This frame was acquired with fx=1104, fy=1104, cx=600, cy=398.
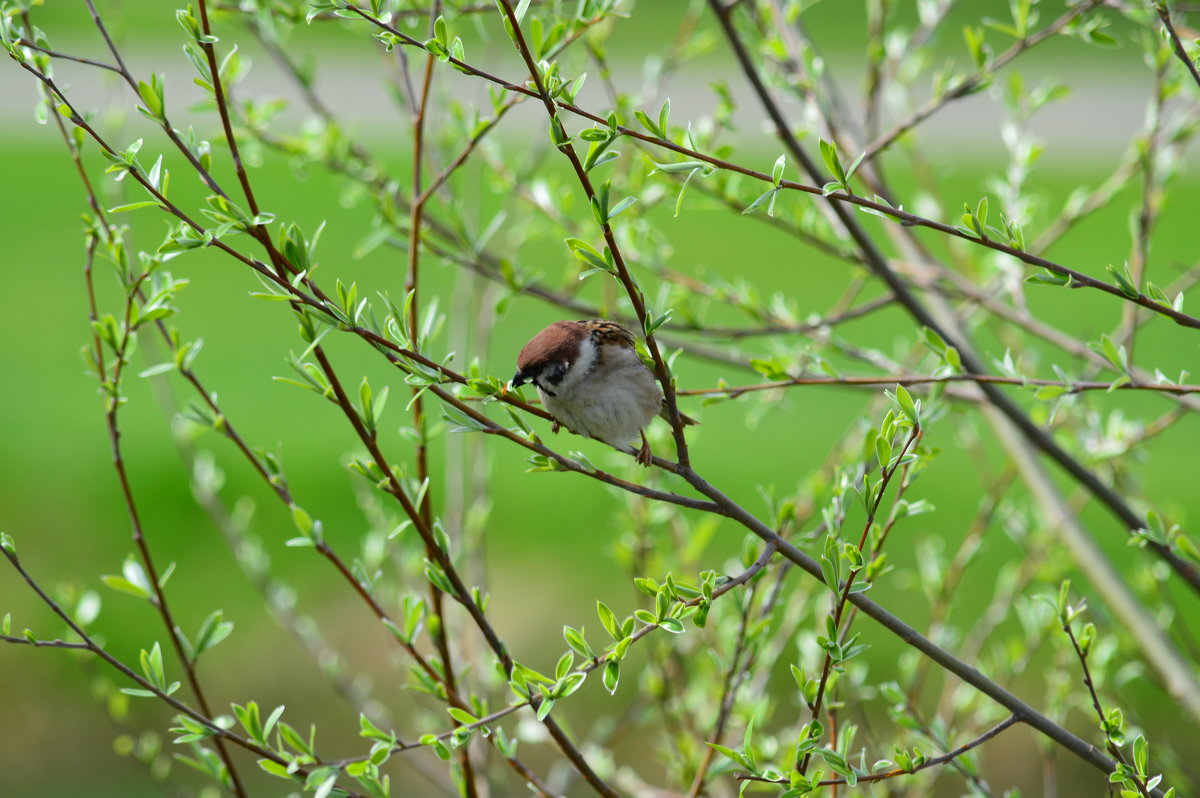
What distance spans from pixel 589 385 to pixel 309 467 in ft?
12.9

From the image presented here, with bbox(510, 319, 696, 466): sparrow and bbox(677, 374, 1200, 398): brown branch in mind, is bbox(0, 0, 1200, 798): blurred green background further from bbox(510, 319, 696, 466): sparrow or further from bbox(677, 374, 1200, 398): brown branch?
bbox(677, 374, 1200, 398): brown branch

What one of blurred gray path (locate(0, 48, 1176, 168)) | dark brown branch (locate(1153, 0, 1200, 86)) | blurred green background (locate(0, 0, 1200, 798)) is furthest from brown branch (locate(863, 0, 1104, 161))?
blurred gray path (locate(0, 48, 1176, 168))

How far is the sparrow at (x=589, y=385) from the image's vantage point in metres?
2.28

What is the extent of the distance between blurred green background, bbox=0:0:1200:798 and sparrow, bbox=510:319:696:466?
11 cm

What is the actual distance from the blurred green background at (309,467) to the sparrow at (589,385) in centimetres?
11

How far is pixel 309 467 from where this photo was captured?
5.90 metres

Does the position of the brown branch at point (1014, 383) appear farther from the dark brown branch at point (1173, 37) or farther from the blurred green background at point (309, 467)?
the blurred green background at point (309, 467)

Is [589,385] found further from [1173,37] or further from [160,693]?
[1173,37]

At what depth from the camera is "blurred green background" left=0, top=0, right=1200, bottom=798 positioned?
466 cm

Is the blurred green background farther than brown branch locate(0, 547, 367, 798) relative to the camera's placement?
Yes

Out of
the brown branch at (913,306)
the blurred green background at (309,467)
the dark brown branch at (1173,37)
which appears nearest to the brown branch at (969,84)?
the brown branch at (913,306)

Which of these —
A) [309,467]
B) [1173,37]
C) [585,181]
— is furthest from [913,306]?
[309,467]

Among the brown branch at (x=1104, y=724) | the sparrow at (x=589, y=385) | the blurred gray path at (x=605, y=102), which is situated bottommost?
the brown branch at (x=1104, y=724)

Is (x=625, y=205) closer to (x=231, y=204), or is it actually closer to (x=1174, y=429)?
(x=231, y=204)
